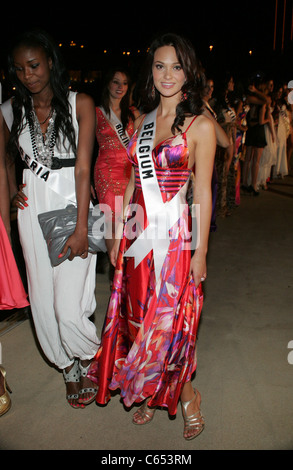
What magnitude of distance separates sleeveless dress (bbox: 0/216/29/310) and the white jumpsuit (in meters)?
0.13

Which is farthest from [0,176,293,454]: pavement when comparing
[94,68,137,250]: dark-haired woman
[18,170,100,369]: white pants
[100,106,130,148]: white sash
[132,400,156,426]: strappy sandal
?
[100,106,130,148]: white sash

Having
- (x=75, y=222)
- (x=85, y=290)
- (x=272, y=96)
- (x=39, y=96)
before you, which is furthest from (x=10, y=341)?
(x=272, y=96)

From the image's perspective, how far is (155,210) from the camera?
1.87 meters

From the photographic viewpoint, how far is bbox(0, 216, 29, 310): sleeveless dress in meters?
2.01

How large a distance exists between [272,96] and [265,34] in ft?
58.6

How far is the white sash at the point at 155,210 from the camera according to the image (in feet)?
6.10

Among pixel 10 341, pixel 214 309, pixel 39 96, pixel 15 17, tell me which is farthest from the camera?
pixel 15 17

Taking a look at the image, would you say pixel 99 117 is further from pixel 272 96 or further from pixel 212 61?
pixel 212 61

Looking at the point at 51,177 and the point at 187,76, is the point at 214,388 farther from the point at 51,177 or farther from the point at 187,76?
the point at 187,76

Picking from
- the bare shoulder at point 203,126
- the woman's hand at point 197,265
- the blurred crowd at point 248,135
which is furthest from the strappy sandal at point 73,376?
the blurred crowd at point 248,135

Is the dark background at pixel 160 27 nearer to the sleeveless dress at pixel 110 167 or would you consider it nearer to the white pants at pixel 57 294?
the sleeveless dress at pixel 110 167

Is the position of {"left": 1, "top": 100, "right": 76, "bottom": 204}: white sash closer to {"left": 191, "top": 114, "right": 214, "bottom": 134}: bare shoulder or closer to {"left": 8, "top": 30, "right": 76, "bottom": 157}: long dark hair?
{"left": 8, "top": 30, "right": 76, "bottom": 157}: long dark hair

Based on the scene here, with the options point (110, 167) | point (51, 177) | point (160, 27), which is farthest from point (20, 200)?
point (160, 27)

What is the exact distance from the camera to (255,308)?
3262 millimetres
